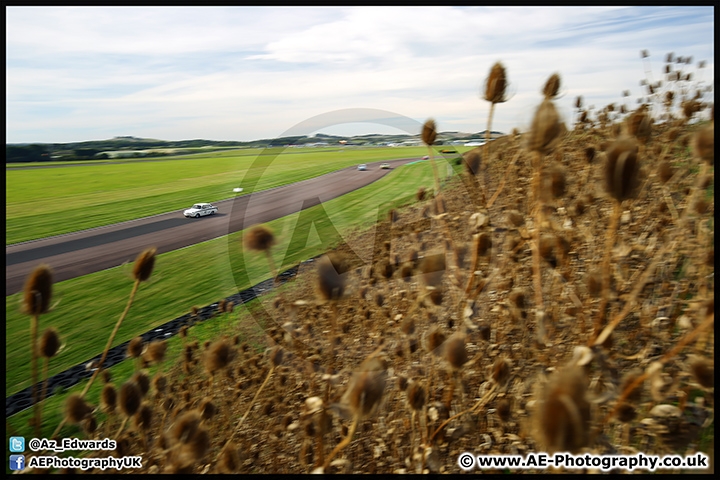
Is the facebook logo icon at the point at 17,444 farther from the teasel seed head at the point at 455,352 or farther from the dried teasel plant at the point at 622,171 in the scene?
the dried teasel plant at the point at 622,171

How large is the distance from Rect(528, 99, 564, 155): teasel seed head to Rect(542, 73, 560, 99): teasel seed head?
150 centimetres

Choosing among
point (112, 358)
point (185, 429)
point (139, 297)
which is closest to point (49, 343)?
point (185, 429)

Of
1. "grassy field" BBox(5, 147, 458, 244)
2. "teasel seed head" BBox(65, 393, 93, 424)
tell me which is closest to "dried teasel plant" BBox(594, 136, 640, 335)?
"teasel seed head" BBox(65, 393, 93, 424)

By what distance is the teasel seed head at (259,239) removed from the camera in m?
2.19

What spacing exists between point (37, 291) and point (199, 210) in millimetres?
21012

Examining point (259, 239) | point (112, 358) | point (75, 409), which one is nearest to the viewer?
point (75, 409)

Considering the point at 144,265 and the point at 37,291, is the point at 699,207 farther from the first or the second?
the point at 37,291

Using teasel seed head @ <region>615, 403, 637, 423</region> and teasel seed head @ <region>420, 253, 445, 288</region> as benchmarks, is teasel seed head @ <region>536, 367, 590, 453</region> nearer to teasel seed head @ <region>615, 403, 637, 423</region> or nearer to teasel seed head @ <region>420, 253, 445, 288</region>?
teasel seed head @ <region>615, 403, 637, 423</region>

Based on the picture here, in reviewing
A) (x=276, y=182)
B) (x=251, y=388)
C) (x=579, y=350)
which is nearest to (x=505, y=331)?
(x=579, y=350)

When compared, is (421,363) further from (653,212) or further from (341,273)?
(653,212)

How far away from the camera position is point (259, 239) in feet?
7.22

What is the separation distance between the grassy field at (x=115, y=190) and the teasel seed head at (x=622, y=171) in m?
12.5

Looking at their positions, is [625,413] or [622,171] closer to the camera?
[622,171]
